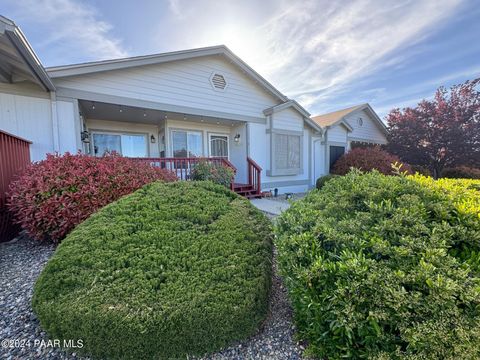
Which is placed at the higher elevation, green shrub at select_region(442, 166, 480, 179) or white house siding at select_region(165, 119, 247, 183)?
white house siding at select_region(165, 119, 247, 183)

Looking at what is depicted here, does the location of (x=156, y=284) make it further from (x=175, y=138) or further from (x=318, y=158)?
(x=318, y=158)

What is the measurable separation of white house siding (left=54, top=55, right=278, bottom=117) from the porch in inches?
21.7

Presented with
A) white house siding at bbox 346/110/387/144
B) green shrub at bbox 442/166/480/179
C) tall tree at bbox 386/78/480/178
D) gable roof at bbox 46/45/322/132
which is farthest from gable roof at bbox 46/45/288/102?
green shrub at bbox 442/166/480/179

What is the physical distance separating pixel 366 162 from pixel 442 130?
696 cm

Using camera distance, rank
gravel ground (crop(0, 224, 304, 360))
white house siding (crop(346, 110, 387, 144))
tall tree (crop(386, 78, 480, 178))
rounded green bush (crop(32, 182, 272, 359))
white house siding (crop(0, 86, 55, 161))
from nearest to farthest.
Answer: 1. rounded green bush (crop(32, 182, 272, 359))
2. gravel ground (crop(0, 224, 304, 360))
3. white house siding (crop(0, 86, 55, 161))
4. tall tree (crop(386, 78, 480, 178))
5. white house siding (crop(346, 110, 387, 144))

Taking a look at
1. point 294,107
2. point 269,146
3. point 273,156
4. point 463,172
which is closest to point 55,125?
point 269,146

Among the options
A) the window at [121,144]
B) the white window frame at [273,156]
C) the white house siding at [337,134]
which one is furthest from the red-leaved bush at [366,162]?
the window at [121,144]

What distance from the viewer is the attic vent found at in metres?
8.22

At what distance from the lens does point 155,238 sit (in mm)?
2387

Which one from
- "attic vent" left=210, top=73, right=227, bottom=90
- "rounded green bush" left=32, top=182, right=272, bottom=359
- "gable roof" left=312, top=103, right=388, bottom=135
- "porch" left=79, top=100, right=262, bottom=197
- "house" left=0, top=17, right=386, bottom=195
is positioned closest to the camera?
"rounded green bush" left=32, top=182, right=272, bottom=359

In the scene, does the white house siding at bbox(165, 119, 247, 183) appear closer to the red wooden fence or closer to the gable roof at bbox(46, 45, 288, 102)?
the gable roof at bbox(46, 45, 288, 102)

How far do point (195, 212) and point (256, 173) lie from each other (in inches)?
247

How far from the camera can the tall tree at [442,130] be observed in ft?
42.8

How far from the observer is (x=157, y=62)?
6.83m
